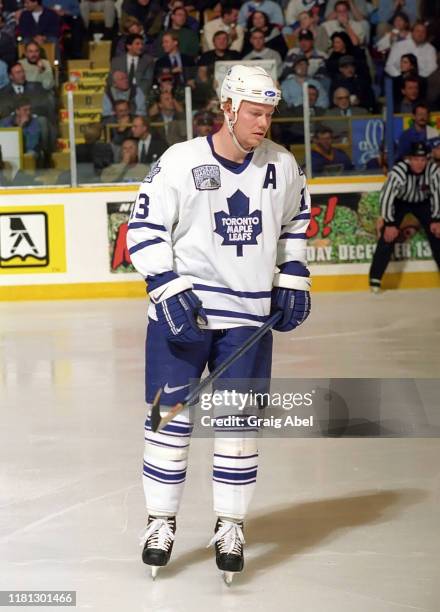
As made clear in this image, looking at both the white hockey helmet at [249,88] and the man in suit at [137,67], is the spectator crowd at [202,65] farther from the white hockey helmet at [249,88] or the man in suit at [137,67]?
the white hockey helmet at [249,88]

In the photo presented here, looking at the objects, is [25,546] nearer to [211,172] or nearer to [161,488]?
[161,488]

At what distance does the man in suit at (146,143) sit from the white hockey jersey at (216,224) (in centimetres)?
692

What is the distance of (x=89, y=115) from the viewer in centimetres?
1057

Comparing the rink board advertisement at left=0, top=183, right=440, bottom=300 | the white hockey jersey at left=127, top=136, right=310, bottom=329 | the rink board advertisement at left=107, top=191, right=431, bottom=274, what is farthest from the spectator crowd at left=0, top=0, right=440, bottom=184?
the white hockey jersey at left=127, top=136, right=310, bottom=329

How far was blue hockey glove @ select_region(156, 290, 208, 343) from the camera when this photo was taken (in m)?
3.45

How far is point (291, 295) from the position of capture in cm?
367

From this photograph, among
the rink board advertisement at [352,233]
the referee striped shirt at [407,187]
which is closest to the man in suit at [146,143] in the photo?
the rink board advertisement at [352,233]

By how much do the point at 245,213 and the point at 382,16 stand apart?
9.43 m

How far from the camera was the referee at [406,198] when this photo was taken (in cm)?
1019

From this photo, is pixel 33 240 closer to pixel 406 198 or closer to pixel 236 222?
pixel 406 198

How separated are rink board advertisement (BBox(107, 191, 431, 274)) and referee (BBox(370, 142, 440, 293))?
30 cm

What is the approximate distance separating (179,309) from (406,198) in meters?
7.09

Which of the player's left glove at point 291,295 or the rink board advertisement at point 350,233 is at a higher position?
the player's left glove at point 291,295

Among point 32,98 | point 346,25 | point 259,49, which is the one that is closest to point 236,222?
point 32,98
